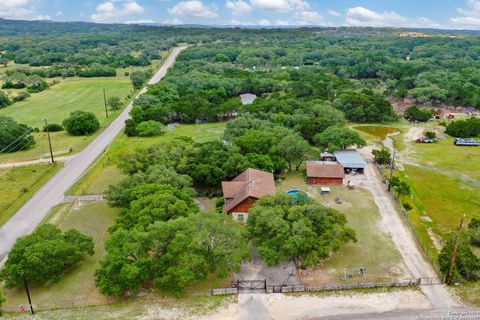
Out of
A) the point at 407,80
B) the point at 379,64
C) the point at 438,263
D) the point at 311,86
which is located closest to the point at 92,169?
the point at 438,263

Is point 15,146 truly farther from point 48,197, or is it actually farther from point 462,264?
point 462,264

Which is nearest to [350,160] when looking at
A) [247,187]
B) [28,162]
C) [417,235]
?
[417,235]

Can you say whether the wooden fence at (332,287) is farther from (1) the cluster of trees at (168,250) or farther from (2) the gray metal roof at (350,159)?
(2) the gray metal roof at (350,159)

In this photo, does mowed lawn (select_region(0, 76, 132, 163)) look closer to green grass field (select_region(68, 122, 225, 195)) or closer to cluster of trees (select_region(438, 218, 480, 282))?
green grass field (select_region(68, 122, 225, 195))

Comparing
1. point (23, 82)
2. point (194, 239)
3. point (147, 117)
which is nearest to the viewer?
point (194, 239)

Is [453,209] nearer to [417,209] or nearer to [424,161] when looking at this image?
[417,209]

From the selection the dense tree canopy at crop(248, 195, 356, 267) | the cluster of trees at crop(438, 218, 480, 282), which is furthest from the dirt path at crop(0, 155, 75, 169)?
the cluster of trees at crop(438, 218, 480, 282)

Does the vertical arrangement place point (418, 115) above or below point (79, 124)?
below
